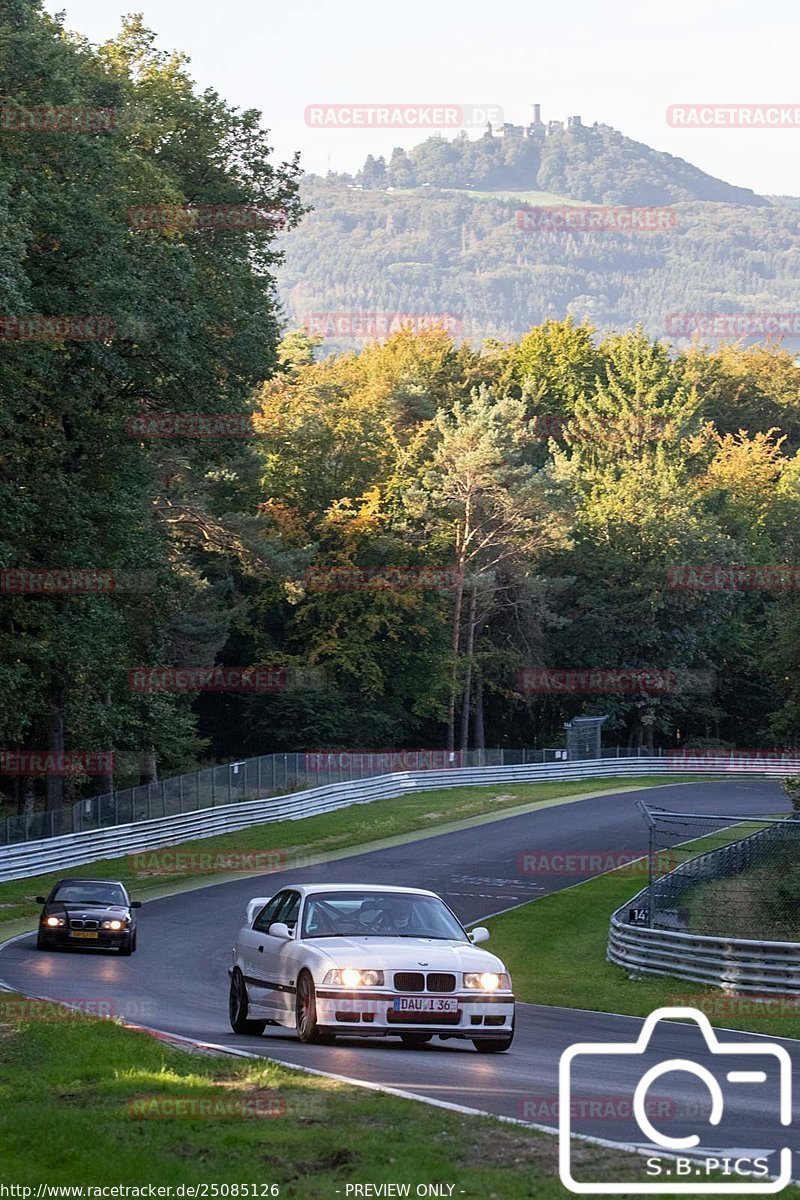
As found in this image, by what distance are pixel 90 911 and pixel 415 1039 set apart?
14.7m

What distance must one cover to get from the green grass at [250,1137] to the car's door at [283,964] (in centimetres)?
229

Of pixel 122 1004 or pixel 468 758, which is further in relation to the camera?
pixel 468 758

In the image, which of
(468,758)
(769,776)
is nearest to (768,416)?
(769,776)

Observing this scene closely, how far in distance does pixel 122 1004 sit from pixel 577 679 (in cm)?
6608

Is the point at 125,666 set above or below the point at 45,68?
below

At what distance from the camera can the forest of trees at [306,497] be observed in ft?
123

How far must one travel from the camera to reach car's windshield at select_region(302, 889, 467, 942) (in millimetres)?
15227

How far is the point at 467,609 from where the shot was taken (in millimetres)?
81562

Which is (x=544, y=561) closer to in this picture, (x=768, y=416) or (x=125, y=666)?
(x=768, y=416)
